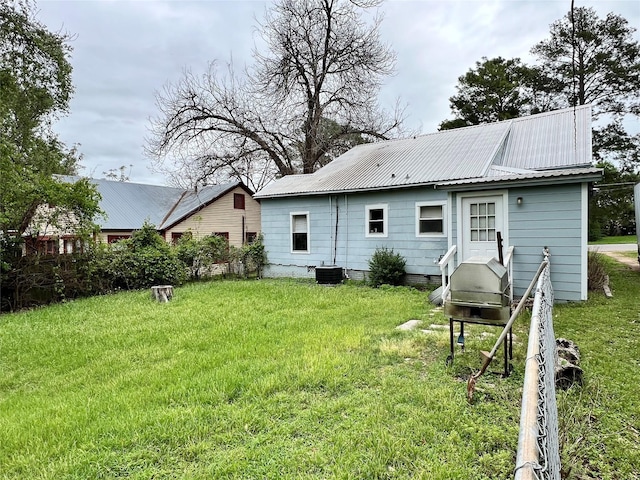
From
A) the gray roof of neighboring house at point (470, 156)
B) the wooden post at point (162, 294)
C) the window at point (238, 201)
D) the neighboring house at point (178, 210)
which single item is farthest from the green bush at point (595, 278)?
the window at point (238, 201)

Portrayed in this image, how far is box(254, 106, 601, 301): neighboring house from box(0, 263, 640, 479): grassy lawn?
68.2 inches

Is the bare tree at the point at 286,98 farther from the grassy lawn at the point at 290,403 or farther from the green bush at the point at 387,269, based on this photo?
the grassy lawn at the point at 290,403

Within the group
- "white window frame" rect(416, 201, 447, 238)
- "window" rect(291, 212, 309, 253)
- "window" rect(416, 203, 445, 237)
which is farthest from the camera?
"window" rect(291, 212, 309, 253)

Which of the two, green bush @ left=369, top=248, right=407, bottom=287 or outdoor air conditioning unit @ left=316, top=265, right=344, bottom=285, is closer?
green bush @ left=369, top=248, right=407, bottom=287

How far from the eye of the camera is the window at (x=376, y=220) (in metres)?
10.4

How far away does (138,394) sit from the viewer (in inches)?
138

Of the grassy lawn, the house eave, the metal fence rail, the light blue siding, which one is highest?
the house eave

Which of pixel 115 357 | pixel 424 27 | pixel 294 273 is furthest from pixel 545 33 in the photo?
pixel 115 357

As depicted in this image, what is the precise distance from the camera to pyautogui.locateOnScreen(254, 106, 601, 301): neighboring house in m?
7.16

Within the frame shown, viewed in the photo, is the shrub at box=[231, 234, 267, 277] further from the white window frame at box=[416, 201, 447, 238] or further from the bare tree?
the bare tree

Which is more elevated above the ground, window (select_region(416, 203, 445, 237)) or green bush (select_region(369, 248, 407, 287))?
window (select_region(416, 203, 445, 237))

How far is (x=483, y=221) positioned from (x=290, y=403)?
20.8 ft

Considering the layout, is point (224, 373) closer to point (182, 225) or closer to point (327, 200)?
point (327, 200)

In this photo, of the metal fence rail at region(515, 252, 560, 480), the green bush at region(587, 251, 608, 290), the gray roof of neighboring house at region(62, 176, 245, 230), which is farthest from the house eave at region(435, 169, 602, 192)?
the gray roof of neighboring house at region(62, 176, 245, 230)
